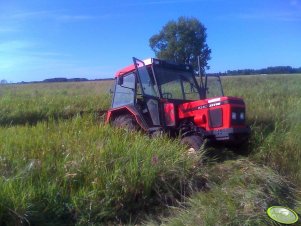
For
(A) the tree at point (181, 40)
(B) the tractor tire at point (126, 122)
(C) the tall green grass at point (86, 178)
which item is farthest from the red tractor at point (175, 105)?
(A) the tree at point (181, 40)

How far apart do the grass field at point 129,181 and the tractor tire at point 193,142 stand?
309 millimetres

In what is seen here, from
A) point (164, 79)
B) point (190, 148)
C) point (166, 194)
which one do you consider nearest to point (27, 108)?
point (164, 79)

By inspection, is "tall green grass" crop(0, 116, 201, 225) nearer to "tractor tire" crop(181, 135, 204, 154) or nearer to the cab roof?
"tractor tire" crop(181, 135, 204, 154)

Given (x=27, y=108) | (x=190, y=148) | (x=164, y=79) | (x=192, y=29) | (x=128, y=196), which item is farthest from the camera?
(x=192, y=29)

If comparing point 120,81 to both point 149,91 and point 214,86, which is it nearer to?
point 149,91

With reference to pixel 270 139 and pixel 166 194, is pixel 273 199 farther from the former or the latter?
pixel 270 139

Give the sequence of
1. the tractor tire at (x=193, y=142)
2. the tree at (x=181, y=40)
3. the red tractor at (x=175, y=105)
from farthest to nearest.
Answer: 1. the tree at (x=181, y=40)
2. the red tractor at (x=175, y=105)
3. the tractor tire at (x=193, y=142)

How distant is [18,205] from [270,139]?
4.74 m

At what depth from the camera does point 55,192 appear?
15.5 feet

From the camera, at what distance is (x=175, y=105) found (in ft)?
25.8

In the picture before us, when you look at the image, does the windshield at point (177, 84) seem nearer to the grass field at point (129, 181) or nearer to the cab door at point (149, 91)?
the cab door at point (149, 91)

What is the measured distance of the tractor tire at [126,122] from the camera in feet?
26.8

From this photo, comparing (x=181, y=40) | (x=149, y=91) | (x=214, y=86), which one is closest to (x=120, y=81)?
(x=149, y=91)

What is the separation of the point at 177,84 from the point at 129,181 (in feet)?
12.0
